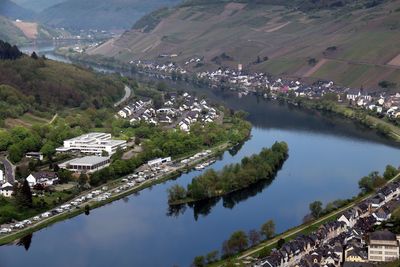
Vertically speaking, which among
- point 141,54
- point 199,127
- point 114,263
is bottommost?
point 141,54

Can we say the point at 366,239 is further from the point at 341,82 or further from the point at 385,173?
the point at 341,82

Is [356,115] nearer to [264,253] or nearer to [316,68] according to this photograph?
[316,68]


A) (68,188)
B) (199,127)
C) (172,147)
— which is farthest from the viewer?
(199,127)

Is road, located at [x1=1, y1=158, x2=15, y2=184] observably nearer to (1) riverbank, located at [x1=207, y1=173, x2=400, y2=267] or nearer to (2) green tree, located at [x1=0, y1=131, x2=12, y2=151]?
(2) green tree, located at [x1=0, y1=131, x2=12, y2=151]

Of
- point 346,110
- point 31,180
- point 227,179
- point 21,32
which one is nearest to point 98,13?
point 21,32

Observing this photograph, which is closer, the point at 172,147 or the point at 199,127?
the point at 172,147

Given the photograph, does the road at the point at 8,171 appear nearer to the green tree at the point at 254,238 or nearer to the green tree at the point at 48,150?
the green tree at the point at 48,150

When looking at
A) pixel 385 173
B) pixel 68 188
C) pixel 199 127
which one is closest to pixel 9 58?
pixel 199 127

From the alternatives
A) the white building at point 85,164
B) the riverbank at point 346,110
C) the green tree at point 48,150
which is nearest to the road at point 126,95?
the riverbank at point 346,110
